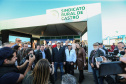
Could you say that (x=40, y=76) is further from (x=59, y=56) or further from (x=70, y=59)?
(x=70, y=59)

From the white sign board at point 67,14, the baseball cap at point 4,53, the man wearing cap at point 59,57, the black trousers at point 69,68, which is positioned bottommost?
the black trousers at point 69,68

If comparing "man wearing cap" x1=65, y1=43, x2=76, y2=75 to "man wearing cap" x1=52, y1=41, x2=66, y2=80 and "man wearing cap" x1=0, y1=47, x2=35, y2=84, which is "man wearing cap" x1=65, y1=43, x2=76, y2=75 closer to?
"man wearing cap" x1=52, y1=41, x2=66, y2=80

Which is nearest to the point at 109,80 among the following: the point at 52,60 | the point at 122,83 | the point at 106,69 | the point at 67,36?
the point at 122,83

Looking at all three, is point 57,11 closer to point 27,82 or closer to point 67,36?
point 27,82

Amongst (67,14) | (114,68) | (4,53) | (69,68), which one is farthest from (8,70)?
(67,14)

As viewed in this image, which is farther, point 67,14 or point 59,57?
point 67,14

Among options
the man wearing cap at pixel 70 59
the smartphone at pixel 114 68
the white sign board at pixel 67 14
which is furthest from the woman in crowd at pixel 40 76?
the white sign board at pixel 67 14

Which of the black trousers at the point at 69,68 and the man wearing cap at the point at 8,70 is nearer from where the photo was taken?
the man wearing cap at the point at 8,70

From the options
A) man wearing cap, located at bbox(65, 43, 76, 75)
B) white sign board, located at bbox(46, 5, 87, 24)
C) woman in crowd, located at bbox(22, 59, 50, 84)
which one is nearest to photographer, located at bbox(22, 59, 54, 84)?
woman in crowd, located at bbox(22, 59, 50, 84)

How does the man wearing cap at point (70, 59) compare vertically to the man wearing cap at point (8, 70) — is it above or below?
below

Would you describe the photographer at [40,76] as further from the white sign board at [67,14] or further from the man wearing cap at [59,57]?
the white sign board at [67,14]

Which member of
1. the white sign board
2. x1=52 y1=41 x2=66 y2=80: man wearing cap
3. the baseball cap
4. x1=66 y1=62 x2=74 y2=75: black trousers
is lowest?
x1=66 y1=62 x2=74 y2=75: black trousers

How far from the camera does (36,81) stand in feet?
3.91

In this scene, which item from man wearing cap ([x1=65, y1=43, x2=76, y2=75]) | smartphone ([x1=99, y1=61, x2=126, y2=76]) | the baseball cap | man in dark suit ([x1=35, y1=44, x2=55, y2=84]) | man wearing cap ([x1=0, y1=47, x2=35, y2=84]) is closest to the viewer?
man wearing cap ([x1=0, y1=47, x2=35, y2=84])
